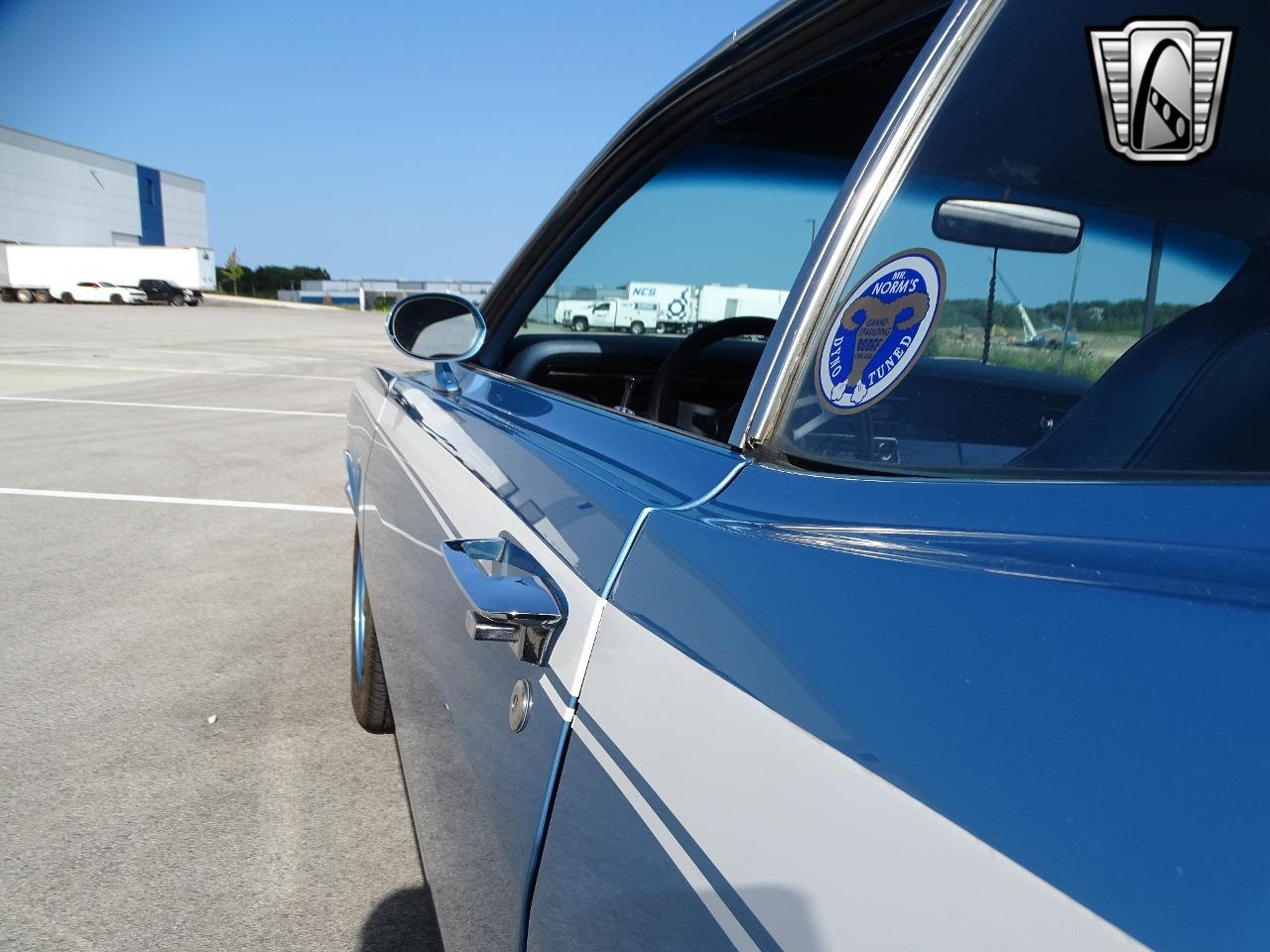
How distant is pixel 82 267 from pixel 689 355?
5572 cm

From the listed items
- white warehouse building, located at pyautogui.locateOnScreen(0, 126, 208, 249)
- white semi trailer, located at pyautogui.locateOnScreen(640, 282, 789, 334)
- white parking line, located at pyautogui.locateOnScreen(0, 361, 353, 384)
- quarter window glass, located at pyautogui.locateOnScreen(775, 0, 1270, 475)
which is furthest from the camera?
white warehouse building, located at pyautogui.locateOnScreen(0, 126, 208, 249)

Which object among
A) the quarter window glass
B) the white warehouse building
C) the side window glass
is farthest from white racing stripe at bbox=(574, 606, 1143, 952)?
the white warehouse building

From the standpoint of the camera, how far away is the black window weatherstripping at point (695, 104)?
52.1 inches

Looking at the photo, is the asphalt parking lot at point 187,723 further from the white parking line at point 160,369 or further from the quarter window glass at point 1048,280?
the white parking line at point 160,369

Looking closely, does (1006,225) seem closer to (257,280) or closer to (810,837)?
(810,837)

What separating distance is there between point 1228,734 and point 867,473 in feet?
1.70

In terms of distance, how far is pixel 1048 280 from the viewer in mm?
1044

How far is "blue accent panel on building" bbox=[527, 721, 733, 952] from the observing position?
2.54 feet

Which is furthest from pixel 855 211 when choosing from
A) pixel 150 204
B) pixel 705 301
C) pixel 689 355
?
pixel 150 204

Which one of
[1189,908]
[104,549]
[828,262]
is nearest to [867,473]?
[828,262]

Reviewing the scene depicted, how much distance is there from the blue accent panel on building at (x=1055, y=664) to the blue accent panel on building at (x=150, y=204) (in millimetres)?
80711

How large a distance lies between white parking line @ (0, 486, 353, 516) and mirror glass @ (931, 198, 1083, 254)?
5635 mm

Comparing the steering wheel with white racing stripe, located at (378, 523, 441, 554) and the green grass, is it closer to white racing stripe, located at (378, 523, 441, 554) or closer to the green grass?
white racing stripe, located at (378, 523, 441, 554)

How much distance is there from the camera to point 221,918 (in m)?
2.24
